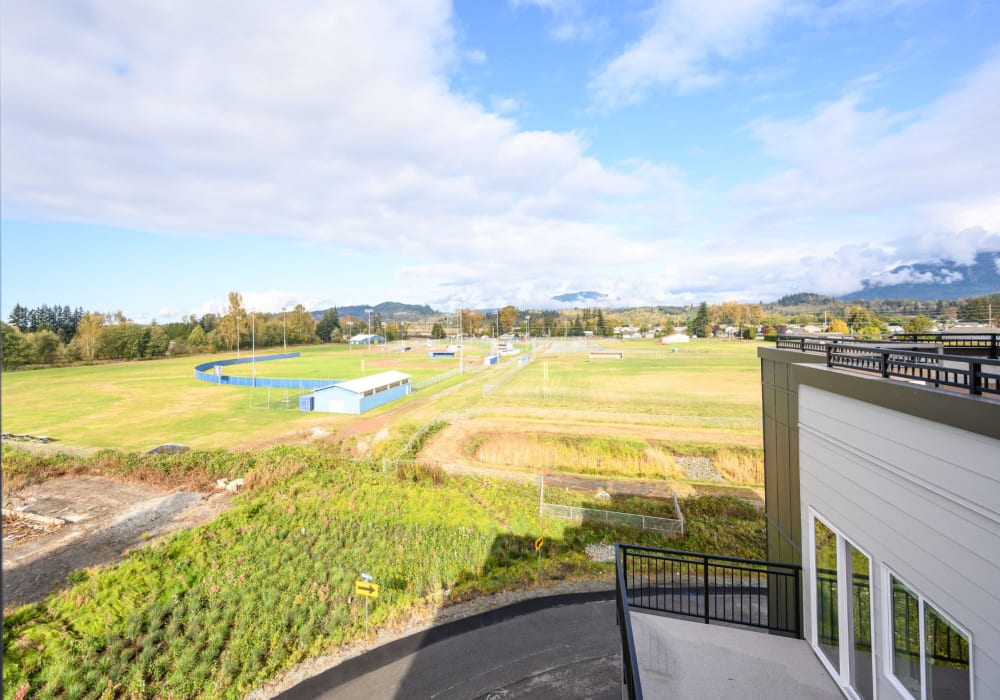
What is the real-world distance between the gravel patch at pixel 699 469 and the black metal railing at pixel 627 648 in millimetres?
16224

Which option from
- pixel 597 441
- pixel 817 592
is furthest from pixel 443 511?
pixel 817 592

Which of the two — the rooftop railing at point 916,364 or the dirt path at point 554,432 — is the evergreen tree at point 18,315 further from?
the dirt path at point 554,432

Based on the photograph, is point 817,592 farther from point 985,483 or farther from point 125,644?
point 125,644

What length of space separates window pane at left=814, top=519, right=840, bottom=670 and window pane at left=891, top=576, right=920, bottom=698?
1071 mm

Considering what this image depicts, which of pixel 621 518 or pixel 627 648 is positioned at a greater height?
pixel 627 648

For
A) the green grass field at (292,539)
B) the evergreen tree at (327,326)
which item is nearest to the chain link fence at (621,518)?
the green grass field at (292,539)

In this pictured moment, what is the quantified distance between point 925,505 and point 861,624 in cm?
207

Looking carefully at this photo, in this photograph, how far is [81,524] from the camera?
57.6 ft

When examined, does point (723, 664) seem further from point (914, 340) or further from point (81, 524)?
point (81, 524)

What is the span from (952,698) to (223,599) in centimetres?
1467

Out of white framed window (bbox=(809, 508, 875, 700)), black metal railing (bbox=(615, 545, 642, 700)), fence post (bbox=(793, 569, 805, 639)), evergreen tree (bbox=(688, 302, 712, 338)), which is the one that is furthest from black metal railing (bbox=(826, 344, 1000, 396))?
evergreen tree (bbox=(688, 302, 712, 338))

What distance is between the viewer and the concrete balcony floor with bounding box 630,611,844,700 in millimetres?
6523

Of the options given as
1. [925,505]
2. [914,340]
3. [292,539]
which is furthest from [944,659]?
[292,539]

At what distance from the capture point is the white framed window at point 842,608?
19.8ft
